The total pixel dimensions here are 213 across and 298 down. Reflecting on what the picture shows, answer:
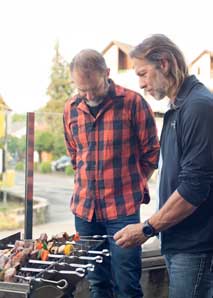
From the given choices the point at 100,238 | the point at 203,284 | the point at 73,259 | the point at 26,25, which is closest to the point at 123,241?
the point at 73,259

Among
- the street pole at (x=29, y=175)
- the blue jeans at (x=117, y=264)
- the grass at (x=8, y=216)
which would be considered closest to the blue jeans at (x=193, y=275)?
the blue jeans at (x=117, y=264)

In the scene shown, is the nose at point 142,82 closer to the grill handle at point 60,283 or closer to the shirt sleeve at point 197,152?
the shirt sleeve at point 197,152

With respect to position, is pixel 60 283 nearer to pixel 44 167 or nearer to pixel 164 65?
pixel 164 65

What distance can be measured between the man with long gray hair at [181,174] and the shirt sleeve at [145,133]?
0.56 meters

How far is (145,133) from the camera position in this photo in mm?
2104

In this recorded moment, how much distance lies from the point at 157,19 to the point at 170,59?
6.54 ft

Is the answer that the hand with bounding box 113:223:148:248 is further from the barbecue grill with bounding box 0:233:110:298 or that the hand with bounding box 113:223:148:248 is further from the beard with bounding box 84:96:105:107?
the beard with bounding box 84:96:105:107

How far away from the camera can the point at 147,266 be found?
272cm

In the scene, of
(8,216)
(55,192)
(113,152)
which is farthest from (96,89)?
(55,192)

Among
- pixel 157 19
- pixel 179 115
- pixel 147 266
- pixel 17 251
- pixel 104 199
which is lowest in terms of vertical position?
pixel 147 266

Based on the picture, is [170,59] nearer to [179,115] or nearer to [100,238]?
[179,115]

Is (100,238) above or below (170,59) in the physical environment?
below

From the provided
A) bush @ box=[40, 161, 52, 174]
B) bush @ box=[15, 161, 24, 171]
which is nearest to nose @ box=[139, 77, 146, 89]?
bush @ box=[15, 161, 24, 171]

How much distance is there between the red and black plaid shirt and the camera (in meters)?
2.05
